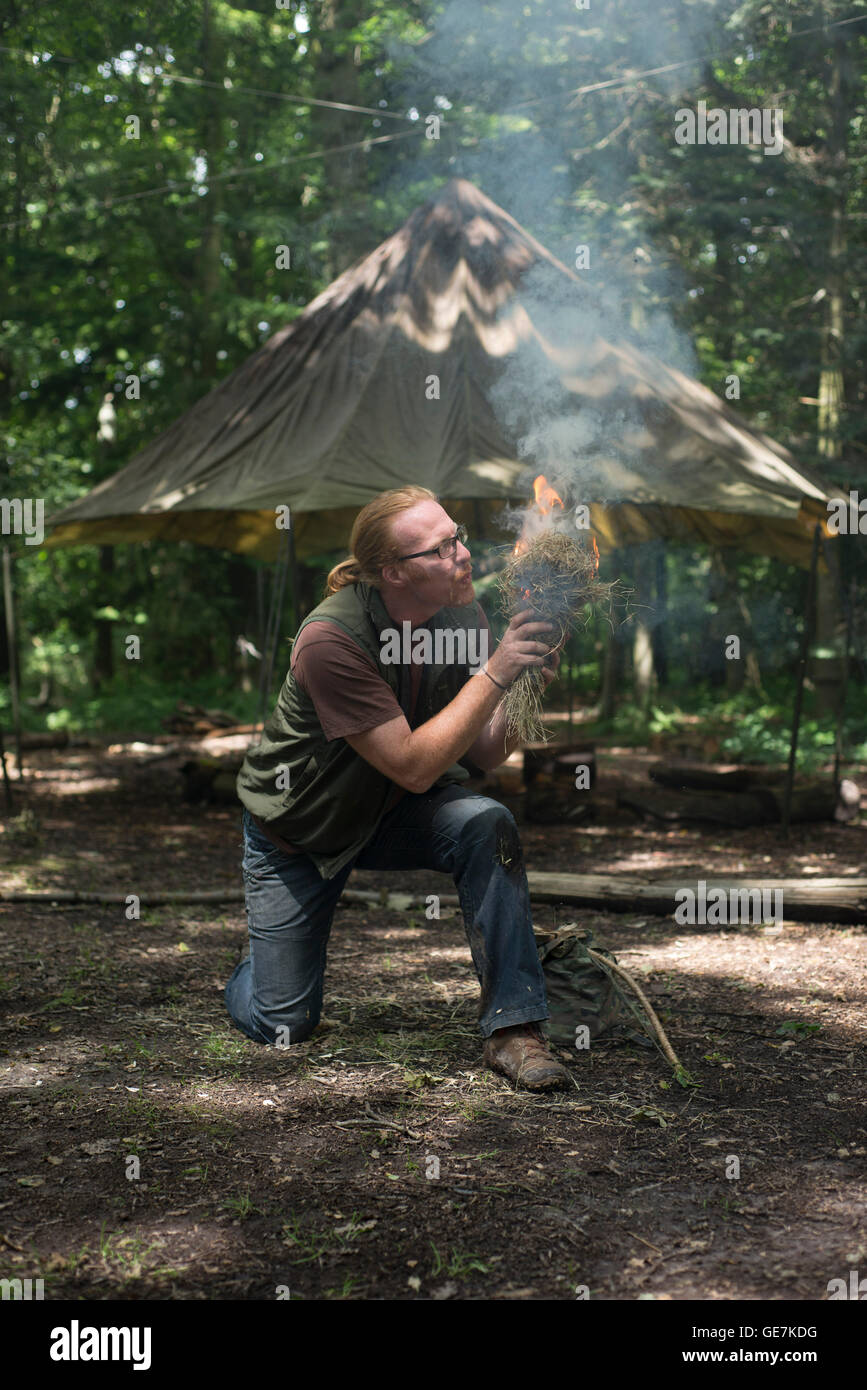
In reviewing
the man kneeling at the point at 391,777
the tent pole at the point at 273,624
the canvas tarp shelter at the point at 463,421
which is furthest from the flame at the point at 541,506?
the tent pole at the point at 273,624

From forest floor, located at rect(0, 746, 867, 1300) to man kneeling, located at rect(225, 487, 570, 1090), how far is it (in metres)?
0.23

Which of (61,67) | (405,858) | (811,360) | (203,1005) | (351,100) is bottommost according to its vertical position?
(203,1005)

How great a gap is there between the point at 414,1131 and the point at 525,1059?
40cm

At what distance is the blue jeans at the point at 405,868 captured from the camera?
302 cm

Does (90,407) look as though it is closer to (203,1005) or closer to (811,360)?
(811,360)

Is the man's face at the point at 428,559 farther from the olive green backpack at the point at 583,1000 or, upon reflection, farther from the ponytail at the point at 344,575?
the olive green backpack at the point at 583,1000

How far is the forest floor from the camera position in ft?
6.88

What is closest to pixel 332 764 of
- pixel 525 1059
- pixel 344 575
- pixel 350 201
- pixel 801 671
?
pixel 344 575

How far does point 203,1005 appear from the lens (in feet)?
12.2

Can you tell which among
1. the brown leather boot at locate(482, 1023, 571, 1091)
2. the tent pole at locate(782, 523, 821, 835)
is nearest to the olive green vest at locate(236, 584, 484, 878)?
the brown leather boot at locate(482, 1023, 571, 1091)

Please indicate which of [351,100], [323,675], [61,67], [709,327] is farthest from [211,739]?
[61,67]

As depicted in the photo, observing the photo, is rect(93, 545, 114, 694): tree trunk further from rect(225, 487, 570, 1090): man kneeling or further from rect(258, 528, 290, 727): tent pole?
rect(225, 487, 570, 1090): man kneeling

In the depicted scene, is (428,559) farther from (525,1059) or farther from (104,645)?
(104,645)

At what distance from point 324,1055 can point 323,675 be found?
114 centimetres
